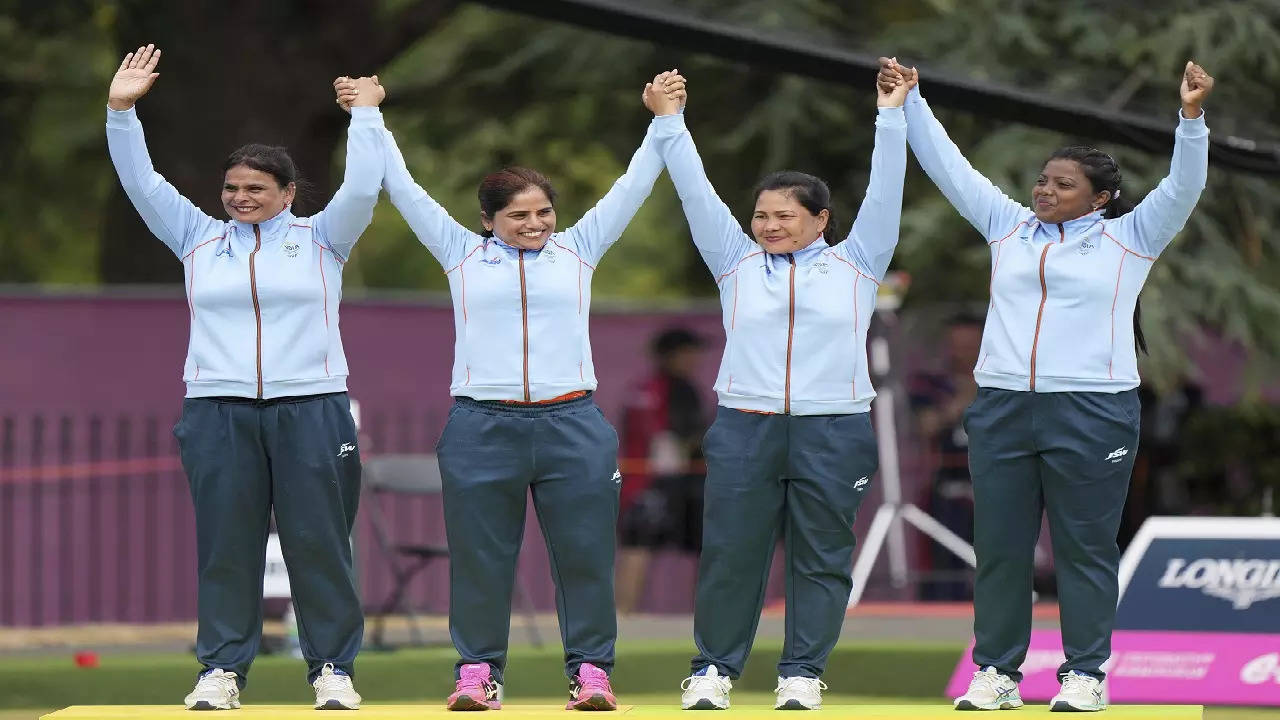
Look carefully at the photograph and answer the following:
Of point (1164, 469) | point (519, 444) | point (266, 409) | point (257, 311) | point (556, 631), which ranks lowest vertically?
point (556, 631)

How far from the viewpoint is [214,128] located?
1302cm

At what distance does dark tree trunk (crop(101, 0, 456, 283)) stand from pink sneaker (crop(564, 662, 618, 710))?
6866mm

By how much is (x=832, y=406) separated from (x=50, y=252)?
46.9 ft

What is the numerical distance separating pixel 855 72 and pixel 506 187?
187 cm

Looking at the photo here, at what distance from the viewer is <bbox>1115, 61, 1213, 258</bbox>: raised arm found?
662 centimetres

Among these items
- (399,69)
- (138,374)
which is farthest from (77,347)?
(399,69)

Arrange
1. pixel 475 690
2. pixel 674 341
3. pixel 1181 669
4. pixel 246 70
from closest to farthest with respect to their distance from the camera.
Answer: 1. pixel 475 690
2. pixel 1181 669
3. pixel 674 341
4. pixel 246 70

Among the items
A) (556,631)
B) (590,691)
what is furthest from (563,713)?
(556,631)

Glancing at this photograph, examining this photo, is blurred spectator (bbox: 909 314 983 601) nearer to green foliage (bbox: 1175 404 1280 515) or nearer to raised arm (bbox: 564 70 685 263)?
green foliage (bbox: 1175 404 1280 515)

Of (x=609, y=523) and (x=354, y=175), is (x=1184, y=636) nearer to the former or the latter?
(x=609, y=523)

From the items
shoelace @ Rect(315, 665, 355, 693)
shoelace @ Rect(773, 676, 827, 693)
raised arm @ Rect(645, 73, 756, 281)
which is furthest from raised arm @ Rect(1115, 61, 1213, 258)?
shoelace @ Rect(315, 665, 355, 693)

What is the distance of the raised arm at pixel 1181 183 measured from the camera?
6617 millimetres

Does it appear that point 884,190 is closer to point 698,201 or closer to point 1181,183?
point 698,201

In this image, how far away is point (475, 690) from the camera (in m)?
6.57
